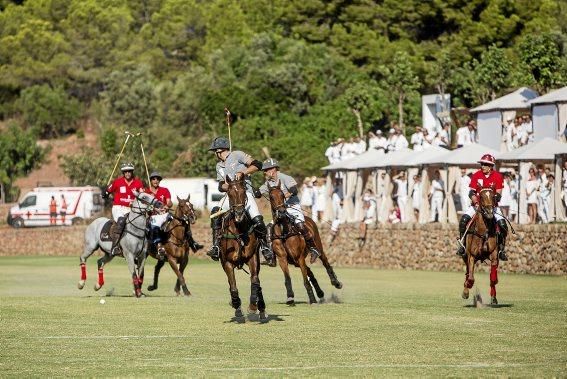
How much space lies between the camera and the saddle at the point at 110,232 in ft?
97.2

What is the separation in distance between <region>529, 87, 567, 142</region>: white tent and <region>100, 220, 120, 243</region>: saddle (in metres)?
15.5

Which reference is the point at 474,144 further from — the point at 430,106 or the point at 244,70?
the point at 244,70

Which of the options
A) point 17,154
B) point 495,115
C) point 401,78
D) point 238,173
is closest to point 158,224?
point 238,173

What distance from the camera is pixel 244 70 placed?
9925 cm

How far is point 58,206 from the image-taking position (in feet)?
245

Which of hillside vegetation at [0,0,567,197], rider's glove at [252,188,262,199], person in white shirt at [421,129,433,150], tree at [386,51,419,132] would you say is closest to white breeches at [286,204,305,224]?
rider's glove at [252,188,262,199]

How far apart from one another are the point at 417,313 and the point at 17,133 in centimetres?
8110

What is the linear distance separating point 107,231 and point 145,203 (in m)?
1.56

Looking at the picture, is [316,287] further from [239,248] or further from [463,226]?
[239,248]

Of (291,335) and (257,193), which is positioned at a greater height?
(257,193)

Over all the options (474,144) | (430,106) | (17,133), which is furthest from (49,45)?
(474,144)

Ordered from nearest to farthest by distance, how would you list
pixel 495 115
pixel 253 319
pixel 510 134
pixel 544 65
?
pixel 253 319 < pixel 510 134 < pixel 495 115 < pixel 544 65

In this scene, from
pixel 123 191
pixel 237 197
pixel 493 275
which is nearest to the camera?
pixel 237 197

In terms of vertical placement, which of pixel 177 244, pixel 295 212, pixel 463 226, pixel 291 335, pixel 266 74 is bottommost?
pixel 291 335
